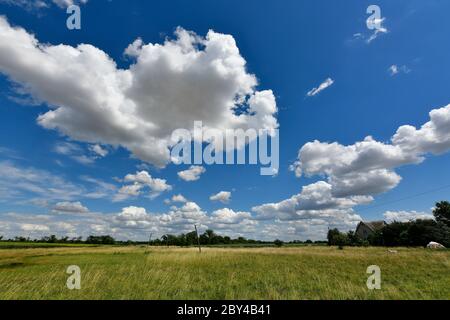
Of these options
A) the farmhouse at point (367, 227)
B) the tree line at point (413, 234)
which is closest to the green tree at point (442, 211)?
the tree line at point (413, 234)

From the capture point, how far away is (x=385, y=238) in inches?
2830

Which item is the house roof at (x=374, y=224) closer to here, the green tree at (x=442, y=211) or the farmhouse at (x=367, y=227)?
the farmhouse at (x=367, y=227)

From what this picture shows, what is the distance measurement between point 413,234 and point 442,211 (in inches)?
607

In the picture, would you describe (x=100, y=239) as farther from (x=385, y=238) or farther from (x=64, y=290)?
(x=64, y=290)

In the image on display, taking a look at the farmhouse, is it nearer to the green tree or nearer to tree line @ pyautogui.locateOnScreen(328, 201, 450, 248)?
tree line @ pyautogui.locateOnScreen(328, 201, 450, 248)

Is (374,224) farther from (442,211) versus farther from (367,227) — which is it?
(442,211)

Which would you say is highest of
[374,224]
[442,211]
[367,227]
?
[442,211]

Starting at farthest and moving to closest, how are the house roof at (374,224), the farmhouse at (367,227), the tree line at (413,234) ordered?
the house roof at (374,224) → the farmhouse at (367,227) → the tree line at (413,234)

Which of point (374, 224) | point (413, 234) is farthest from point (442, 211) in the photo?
point (374, 224)

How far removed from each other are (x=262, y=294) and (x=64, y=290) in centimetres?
740

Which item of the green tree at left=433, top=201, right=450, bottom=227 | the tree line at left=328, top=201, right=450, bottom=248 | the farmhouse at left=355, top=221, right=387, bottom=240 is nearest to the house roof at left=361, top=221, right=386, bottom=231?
the farmhouse at left=355, top=221, right=387, bottom=240

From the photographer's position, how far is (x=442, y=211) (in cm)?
7150

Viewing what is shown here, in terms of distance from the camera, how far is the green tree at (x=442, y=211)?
229ft
